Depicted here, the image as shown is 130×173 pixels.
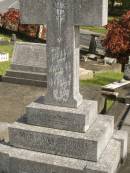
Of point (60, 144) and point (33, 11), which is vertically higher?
point (33, 11)

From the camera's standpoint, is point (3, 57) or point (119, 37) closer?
point (3, 57)

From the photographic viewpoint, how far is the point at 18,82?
48.9 feet

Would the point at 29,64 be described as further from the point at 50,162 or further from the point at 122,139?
the point at 50,162

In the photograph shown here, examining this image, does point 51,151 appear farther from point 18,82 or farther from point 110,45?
point 110,45

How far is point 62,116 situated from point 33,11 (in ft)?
6.88

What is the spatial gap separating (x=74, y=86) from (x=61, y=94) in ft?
1.04

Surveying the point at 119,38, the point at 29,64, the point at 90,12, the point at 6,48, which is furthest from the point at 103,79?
the point at 6,48

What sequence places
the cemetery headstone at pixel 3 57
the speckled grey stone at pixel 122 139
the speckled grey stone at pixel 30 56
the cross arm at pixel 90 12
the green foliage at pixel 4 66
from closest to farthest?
the cross arm at pixel 90 12
the speckled grey stone at pixel 122 139
the speckled grey stone at pixel 30 56
the green foliage at pixel 4 66
the cemetery headstone at pixel 3 57

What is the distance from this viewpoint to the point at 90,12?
7496mm

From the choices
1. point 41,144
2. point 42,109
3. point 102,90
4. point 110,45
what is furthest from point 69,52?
point 110,45

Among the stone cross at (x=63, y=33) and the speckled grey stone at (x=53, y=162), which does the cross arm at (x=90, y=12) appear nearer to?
the stone cross at (x=63, y=33)

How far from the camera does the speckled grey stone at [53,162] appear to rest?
308 inches

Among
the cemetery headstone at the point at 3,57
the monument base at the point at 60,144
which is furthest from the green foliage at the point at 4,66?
the monument base at the point at 60,144

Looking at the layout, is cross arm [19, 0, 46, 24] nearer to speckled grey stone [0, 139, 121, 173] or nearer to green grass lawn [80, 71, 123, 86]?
speckled grey stone [0, 139, 121, 173]
